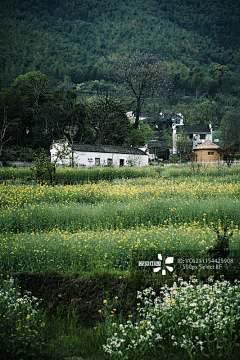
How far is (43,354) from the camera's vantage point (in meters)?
4.37

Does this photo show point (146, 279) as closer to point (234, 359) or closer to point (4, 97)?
point (234, 359)

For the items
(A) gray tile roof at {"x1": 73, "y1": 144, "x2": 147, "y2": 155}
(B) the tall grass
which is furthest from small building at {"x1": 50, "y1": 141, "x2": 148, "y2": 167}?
(B) the tall grass

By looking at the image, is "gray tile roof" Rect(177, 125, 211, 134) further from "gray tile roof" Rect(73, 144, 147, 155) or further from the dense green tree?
"gray tile roof" Rect(73, 144, 147, 155)

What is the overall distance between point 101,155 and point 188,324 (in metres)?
37.9

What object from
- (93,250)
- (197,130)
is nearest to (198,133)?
(197,130)

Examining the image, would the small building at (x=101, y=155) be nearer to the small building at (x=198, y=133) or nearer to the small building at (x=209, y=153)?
the small building at (x=209, y=153)

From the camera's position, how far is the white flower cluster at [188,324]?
170 inches

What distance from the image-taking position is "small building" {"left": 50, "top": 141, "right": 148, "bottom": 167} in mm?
39562

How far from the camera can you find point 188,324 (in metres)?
4.52

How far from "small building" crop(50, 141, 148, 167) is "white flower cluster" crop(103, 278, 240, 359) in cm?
3317

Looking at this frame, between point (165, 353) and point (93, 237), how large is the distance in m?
3.63

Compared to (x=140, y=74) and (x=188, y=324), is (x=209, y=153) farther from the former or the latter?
(x=188, y=324)

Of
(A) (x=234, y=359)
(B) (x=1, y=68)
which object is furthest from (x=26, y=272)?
(B) (x=1, y=68)

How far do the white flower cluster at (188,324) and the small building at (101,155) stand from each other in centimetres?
3317
